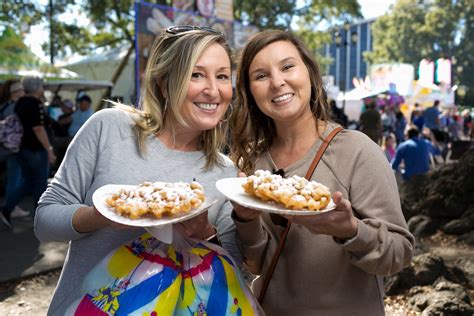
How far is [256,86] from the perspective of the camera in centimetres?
217

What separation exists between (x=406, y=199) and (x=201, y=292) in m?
7.08

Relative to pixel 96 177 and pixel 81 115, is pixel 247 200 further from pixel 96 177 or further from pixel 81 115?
pixel 81 115

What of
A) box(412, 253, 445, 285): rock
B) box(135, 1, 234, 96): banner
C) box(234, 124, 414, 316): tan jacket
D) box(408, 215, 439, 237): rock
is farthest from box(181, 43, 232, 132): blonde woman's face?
box(135, 1, 234, 96): banner

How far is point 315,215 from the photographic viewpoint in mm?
1705

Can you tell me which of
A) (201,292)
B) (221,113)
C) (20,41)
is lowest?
(201,292)

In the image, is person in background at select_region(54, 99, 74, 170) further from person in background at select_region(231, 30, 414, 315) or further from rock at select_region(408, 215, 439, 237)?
person in background at select_region(231, 30, 414, 315)

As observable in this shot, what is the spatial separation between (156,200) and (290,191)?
442mm

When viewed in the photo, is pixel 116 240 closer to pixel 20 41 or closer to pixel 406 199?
pixel 406 199

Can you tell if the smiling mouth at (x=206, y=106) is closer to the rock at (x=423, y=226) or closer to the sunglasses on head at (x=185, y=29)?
the sunglasses on head at (x=185, y=29)

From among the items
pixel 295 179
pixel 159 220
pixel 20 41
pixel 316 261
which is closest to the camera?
pixel 159 220

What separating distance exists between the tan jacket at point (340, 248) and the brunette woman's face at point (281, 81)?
205 mm

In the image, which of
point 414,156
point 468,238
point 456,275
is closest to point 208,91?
point 456,275

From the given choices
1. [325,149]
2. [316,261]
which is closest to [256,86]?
[325,149]

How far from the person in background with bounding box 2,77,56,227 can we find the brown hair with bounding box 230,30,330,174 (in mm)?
5401
